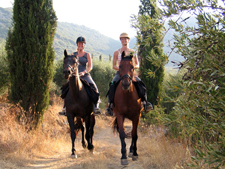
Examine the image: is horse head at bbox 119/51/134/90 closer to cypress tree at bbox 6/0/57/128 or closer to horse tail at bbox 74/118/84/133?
horse tail at bbox 74/118/84/133

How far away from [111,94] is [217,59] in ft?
13.1

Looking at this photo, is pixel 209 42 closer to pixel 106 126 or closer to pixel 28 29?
pixel 28 29

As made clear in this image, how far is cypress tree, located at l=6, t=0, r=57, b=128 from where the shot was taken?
26.9ft

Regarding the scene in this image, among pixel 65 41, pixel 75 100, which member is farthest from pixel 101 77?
pixel 65 41

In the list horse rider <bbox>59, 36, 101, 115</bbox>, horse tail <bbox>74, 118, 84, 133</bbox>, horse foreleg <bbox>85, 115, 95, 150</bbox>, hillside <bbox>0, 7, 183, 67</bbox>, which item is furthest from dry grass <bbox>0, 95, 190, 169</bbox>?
hillside <bbox>0, 7, 183, 67</bbox>

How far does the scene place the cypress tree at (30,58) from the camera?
26.9ft

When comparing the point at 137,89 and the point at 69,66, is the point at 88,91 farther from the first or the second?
the point at 137,89

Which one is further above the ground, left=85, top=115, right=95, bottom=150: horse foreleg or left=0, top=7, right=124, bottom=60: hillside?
left=0, top=7, right=124, bottom=60: hillside

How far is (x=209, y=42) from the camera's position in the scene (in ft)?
7.78

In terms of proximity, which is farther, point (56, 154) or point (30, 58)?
point (30, 58)

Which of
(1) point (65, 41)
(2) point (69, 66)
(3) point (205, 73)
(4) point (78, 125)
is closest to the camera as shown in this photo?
(3) point (205, 73)

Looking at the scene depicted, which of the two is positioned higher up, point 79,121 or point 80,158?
point 79,121

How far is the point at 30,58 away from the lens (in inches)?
327

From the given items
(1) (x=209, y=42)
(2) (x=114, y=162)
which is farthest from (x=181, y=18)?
(2) (x=114, y=162)
